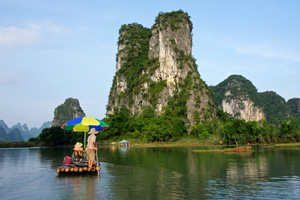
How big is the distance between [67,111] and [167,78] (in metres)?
64.1

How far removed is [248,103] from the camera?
124 meters

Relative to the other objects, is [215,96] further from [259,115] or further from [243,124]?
[243,124]

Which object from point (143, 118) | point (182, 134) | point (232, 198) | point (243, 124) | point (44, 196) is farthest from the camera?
point (143, 118)

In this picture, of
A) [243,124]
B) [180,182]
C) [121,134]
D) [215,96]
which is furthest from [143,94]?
[180,182]

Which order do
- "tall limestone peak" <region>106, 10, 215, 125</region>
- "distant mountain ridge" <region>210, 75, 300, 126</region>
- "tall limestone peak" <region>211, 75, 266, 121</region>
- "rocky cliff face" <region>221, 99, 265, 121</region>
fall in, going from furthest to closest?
"distant mountain ridge" <region>210, 75, 300, 126</region>
"tall limestone peak" <region>211, 75, 266, 121</region>
"rocky cliff face" <region>221, 99, 265, 121</region>
"tall limestone peak" <region>106, 10, 215, 125</region>

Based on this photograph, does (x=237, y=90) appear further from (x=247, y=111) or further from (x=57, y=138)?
(x=57, y=138)

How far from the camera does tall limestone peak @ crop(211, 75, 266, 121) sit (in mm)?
124188

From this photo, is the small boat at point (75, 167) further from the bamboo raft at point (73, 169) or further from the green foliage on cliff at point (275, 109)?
the green foliage on cliff at point (275, 109)

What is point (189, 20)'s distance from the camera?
3841 inches

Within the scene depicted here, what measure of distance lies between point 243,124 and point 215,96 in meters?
92.2

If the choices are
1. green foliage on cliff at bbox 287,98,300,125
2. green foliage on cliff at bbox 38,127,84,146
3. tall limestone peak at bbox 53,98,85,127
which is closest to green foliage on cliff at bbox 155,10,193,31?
green foliage on cliff at bbox 38,127,84,146

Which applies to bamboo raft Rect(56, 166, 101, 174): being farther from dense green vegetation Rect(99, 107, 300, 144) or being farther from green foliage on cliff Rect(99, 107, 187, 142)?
green foliage on cliff Rect(99, 107, 187, 142)

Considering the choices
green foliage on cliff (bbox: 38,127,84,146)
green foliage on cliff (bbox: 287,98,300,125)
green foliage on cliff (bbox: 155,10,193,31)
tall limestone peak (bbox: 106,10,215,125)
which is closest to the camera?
green foliage on cliff (bbox: 38,127,84,146)

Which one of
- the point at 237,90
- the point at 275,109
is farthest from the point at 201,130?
the point at 275,109
